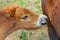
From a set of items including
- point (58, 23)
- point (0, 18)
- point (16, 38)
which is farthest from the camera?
point (16, 38)

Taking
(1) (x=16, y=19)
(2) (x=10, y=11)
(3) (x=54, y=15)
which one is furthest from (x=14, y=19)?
(3) (x=54, y=15)

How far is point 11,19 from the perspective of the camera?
4371mm

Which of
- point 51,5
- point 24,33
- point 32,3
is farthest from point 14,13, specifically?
point 32,3

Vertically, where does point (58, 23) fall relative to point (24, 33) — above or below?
above

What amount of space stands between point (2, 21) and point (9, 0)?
3.26 metres

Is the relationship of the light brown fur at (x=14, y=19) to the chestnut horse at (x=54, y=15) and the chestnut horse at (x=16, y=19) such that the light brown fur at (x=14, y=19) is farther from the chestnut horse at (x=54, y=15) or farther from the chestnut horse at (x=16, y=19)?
the chestnut horse at (x=54, y=15)

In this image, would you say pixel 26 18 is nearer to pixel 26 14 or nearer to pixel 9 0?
pixel 26 14

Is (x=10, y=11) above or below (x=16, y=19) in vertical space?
above

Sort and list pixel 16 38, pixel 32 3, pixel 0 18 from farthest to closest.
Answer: pixel 32 3, pixel 16 38, pixel 0 18

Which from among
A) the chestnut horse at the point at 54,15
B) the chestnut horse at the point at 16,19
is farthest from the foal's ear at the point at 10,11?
the chestnut horse at the point at 54,15

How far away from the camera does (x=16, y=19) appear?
14.4 feet

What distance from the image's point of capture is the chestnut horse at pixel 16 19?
4332 mm

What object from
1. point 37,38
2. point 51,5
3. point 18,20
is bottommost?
point 37,38

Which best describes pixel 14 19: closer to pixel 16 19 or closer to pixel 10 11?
pixel 16 19
